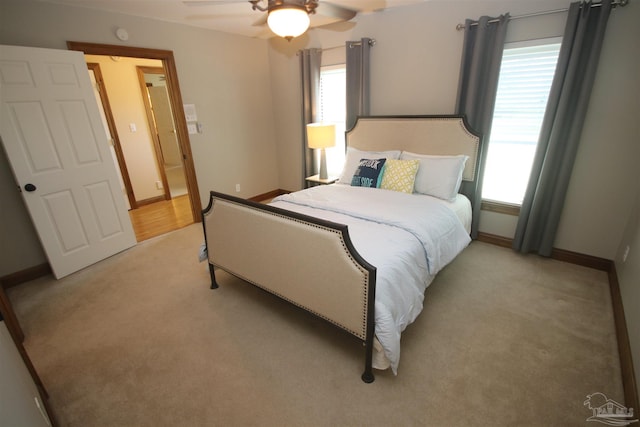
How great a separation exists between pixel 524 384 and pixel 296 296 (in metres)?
1.38

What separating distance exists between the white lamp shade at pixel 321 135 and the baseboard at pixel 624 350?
9.95ft

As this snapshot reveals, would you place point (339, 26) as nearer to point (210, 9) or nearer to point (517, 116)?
point (210, 9)

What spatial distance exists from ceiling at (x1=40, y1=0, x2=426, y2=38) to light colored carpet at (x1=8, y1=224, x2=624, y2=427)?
8.54ft

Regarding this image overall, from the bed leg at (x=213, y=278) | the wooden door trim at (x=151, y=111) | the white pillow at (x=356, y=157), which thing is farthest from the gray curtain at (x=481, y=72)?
the wooden door trim at (x=151, y=111)

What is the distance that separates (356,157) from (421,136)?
73cm

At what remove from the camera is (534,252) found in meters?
2.98

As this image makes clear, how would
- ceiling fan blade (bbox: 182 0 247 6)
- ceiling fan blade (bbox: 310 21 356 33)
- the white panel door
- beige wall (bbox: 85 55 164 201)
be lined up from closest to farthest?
the white panel door → ceiling fan blade (bbox: 182 0 247 6) → ceiling fan blade (bbox: 310 21 356 33) → beige wall (bbox: 85 55 164 201)

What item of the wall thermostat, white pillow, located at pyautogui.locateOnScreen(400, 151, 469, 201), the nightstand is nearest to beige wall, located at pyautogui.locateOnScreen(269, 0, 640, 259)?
white pillow, located at pyautogui.locateOnScreen(400, 151, 469, 201)

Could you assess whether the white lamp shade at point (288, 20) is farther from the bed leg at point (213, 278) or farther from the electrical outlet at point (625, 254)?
the electrical outlet at point (625, 254)

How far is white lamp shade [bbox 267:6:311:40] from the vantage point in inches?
78.3

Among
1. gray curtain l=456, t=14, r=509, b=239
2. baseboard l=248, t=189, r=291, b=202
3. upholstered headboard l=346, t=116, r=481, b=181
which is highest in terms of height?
gray curtain l=456, t=14, r=509, b=239

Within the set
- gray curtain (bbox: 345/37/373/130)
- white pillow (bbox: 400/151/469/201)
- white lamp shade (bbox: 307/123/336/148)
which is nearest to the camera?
white pillow (bbox: 400/151/469/201)

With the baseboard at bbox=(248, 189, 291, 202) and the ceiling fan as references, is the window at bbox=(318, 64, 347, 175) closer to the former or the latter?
the baseboard at bbox=(248, 189, 291, 202)

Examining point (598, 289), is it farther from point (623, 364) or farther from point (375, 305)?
point (375, 305)
